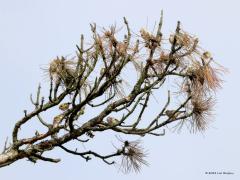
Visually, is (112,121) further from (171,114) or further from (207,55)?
(207,55)

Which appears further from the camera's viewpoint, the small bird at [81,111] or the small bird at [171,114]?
the small bird at [81,111]

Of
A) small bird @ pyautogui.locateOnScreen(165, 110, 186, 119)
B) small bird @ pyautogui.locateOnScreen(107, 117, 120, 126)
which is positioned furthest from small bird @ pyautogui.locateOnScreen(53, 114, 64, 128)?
small bird @ pyautogui.locateOnScreen(165, 110, 186, 119)

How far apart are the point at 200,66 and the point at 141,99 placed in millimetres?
713

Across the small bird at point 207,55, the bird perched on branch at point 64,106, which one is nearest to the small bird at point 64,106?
the bird perched on branch at point 64,106

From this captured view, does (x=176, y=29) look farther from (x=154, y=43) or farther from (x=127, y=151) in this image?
(x=127, y=151)

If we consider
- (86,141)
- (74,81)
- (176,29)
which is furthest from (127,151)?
(176,29)

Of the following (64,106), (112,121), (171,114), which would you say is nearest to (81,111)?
(64,106)

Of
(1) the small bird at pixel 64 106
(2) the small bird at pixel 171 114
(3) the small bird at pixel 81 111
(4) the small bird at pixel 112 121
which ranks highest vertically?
(1) the small bird at pixel 64 106

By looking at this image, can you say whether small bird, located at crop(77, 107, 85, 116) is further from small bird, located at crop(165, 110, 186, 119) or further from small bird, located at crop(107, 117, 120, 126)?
small bird, located at crop(165, 110, 186, 119)

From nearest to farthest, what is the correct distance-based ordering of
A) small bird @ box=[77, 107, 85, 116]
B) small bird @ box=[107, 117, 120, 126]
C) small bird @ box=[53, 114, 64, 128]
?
1. small bird @ box=[107, 117, 120, 126]
2. small bird @ box=[53, 114, 64, 128]
3. small bird @ box=[77, 107, 85, 116]

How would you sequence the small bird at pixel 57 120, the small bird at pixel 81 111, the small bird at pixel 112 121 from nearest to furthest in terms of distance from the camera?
the small bird at pixel 112 121
the small bird at pixel 57 120
the small bird at pixel 81 111

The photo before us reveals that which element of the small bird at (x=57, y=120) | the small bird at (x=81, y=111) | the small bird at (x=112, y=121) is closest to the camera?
the small bird at (x=112, y=121)

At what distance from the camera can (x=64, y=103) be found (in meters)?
7.06

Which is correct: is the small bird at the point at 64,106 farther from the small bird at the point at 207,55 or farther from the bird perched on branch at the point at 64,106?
the small bird at the point at 207,55
